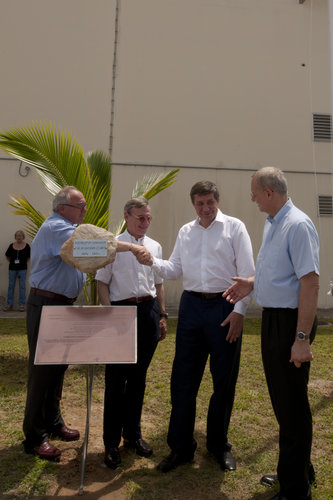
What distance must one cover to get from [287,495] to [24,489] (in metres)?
1.62

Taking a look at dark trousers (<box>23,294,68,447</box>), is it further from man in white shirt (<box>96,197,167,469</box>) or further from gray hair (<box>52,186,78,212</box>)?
gray hair (<box>52,186,78,212</box>)

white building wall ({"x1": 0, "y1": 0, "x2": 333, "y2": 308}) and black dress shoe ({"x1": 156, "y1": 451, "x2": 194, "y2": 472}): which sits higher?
white building wall ({"x1": 0, "y1": 0, "x2": 333, "y2": 308})

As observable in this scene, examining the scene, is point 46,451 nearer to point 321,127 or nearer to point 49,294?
point 49,294

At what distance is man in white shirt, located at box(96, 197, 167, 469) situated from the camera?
3021 millimetres

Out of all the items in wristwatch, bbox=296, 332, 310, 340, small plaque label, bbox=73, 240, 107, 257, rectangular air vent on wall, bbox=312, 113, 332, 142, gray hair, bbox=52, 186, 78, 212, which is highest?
rectangular air vent on wall, bbox=312, 113, 332, 142

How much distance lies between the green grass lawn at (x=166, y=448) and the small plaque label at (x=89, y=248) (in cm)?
151

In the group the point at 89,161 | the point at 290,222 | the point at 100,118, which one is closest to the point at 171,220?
the point at 100,118

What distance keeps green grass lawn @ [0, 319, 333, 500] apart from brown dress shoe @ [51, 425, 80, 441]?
0.09 metres

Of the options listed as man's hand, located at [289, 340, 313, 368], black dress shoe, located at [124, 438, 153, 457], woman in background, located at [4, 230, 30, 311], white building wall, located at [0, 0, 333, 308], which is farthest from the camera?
white building wall, located at [0, 0, 333, 308]

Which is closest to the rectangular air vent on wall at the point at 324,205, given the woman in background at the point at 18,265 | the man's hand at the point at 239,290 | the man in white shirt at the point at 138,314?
the woman in background at the point at 18,265

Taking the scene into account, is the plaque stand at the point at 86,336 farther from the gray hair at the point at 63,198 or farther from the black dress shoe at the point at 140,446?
the gray hair at the point at 63,198

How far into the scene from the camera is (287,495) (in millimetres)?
2441

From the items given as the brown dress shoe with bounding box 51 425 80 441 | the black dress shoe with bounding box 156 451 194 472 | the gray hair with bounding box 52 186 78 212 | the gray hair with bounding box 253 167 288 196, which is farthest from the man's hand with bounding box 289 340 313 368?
the brown dress shoe with bounding box 51 425 80 441

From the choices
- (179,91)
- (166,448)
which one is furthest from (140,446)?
(179,91)
